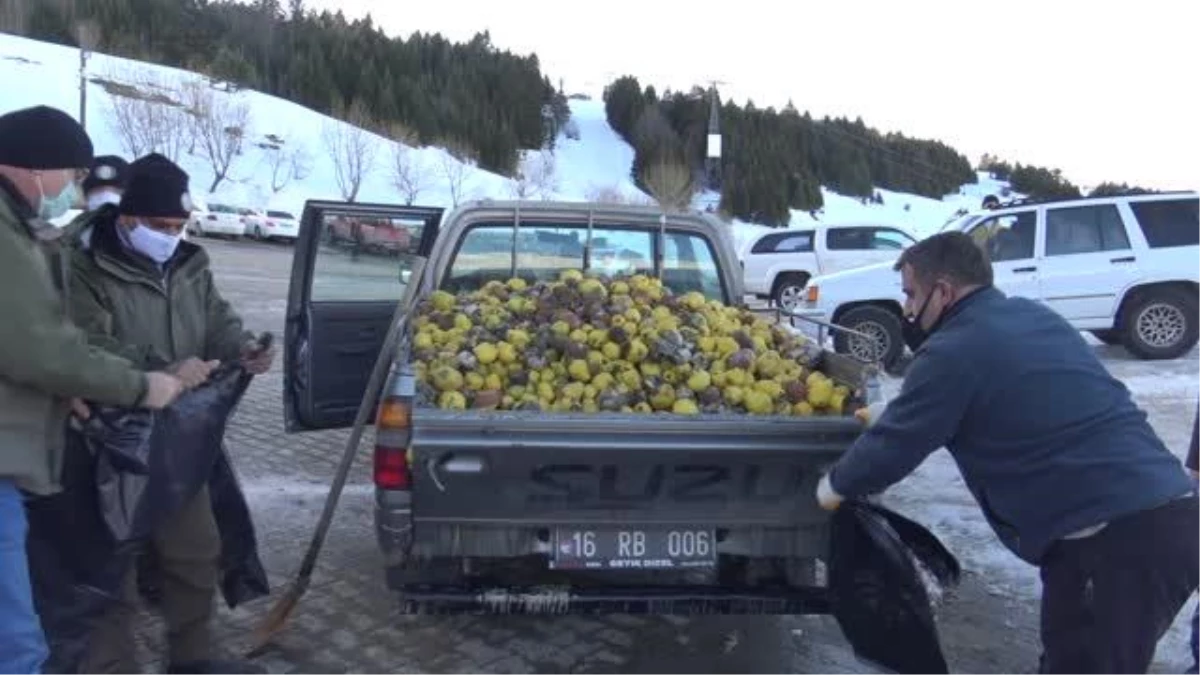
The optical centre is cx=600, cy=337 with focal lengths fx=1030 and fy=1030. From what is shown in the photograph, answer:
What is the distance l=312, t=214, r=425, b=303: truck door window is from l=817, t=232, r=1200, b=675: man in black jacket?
3.60m

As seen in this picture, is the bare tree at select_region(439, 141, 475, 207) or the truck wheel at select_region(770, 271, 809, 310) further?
the bare tree at select_region(439, 141, 475, 207)

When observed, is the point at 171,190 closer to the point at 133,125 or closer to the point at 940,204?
the point at 133,125

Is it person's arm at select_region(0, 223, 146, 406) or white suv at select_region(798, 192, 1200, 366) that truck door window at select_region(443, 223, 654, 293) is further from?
white suv at select_region(798, 192, 1200, 366)

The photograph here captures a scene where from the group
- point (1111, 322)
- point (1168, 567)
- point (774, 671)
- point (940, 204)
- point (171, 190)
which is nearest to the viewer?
point (1168, 567)

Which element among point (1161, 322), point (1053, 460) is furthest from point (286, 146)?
point (1053, 460)

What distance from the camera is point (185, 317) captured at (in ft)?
12.6

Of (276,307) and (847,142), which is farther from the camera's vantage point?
(847,142)

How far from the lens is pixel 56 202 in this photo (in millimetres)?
3076

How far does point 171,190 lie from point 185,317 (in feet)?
1.59

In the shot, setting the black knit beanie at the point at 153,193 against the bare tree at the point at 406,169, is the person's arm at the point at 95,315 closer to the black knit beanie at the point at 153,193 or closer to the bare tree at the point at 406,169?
the black knit beanie at the point at 153,193

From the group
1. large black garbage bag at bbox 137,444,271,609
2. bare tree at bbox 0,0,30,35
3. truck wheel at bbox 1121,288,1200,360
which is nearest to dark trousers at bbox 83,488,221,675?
large black garbage bag at bbox 137,444,271,609

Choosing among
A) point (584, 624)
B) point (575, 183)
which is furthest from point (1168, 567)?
point (575, 183)

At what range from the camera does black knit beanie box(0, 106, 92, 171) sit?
291cm

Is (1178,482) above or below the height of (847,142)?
below
